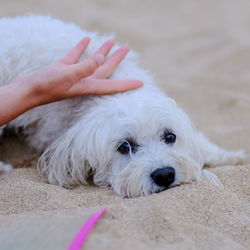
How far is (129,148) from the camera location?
254cm

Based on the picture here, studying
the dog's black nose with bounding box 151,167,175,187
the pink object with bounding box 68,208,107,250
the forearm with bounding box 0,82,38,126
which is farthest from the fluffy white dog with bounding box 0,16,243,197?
the pink object with bounding box 68,208,107,250

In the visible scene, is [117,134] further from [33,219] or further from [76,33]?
[76,33]

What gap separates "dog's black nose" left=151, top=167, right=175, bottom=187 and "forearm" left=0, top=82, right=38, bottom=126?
918 mm

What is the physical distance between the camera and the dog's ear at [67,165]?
8.77ft

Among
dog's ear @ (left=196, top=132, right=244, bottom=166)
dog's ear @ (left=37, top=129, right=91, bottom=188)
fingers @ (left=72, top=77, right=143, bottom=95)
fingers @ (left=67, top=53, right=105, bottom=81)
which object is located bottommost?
dog's ear @ (left=37, top=129, right=91, bottom=188)

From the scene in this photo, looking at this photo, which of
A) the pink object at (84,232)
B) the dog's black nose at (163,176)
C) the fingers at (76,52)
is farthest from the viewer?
the fingers at (76,52)

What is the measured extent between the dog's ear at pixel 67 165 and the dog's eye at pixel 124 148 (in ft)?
0.85

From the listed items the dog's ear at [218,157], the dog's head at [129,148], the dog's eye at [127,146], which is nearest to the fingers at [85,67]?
the dog's head at [129,148]

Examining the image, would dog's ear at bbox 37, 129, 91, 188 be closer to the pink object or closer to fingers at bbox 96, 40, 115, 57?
fingers at bbox 96, 40, 115, 57

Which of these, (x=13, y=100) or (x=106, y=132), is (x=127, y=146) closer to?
(x=106, y=132)

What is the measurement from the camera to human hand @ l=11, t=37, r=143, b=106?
2.47m

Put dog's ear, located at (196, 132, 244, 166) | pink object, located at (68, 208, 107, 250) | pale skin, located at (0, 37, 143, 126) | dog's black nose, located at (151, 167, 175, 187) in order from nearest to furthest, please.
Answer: pink object, located at (68, 208, 107, 250) → dog's black nose, located at (151, 167, 175, 187) → pale skin, located at (0, 37, 143, 126) → dog's ear, located at (196, 132, 244, 166)

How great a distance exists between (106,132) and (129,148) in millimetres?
182

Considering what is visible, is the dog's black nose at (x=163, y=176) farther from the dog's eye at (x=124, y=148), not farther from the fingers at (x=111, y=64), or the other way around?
the fingers at (x=111, y=64)
